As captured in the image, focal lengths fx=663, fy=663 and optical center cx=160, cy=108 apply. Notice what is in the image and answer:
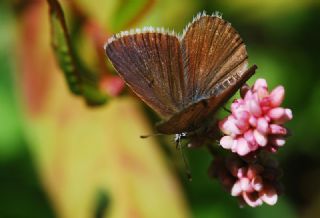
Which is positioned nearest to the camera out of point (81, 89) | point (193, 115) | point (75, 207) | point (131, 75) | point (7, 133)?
point (193, 115)

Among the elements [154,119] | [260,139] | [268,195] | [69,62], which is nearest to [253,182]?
[268,195]

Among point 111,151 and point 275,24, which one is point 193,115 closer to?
point 111,151

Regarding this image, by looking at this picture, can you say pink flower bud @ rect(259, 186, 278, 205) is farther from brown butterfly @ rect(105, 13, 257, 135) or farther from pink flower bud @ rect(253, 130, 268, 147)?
brown butterfly @ rect(105, 13, 257, 135)

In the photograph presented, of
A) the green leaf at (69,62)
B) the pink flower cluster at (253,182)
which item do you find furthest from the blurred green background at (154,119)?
the pink flower cluster at (253,182)

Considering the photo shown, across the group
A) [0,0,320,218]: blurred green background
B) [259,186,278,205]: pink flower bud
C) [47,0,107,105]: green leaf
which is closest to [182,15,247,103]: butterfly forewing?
[259,186,278,205]: pink flower bud

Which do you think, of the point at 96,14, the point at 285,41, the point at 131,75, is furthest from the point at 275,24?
the point at 131,75

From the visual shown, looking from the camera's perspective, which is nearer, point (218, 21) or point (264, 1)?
point (218, 21)

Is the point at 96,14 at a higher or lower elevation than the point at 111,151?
higher

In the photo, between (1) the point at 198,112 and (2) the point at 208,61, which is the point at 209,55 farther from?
(1) the point at 198,112

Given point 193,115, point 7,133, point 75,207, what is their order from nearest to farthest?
point 193,115 < point 75,207 < point 7,133
